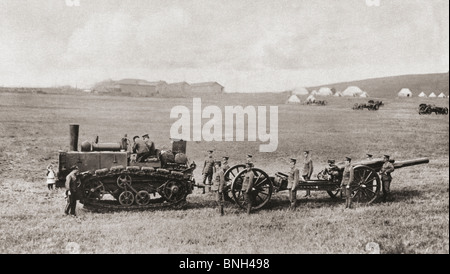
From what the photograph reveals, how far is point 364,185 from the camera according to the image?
317 inches

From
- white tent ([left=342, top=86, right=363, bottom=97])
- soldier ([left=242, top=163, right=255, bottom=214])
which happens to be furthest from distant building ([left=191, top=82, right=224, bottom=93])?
white tent ([left=342, top=86, right=363, bottom=97])

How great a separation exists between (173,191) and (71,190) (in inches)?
74.7

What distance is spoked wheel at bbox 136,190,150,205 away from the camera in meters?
7.50

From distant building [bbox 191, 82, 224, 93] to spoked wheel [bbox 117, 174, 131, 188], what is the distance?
3.01m

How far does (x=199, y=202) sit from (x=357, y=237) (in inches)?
131

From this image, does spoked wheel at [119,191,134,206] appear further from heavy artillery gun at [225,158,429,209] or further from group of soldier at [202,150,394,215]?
heavy artillery gun at [225,158,429,209]

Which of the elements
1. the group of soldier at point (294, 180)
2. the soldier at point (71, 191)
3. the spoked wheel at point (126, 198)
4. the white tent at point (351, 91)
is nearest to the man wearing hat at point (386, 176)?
the group of soldier at point (294, 180)

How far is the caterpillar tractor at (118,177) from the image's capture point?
731cm

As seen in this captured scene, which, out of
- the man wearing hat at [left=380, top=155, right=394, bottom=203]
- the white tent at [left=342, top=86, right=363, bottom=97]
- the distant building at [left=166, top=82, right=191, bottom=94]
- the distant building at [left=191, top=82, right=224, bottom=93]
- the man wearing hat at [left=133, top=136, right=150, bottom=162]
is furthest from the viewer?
the white tent at [left=342, top=86, right=363, bottom=97]

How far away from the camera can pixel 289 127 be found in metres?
11.9
